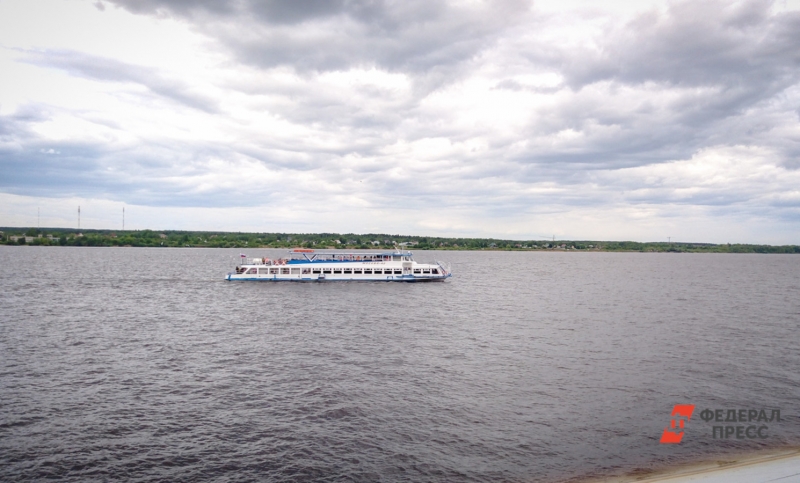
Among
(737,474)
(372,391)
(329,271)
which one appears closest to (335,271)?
(329,271)

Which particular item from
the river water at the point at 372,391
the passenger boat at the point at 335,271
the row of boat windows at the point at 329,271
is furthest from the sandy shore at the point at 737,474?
the row of boat windows at the point at 329,271

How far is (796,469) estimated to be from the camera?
21.1 meters

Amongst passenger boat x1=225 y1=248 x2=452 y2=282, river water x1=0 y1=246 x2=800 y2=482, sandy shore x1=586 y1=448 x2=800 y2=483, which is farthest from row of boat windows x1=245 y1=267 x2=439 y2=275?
sandy shore x1=586 y1=448 x2=800 y2=483

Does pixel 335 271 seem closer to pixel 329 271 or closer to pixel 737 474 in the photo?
pixel 329 271

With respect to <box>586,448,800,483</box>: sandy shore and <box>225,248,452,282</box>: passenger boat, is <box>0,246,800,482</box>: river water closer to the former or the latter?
<box>586,448,800,483</box>: sandy shore

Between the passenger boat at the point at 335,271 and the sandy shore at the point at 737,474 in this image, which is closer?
the sandy shore at the point at 737,474

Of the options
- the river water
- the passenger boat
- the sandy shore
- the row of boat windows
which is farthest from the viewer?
the row of boat windows

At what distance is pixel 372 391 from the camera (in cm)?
3972

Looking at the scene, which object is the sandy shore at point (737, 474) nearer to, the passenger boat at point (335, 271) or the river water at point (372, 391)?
→ the river water at point (372, 391)

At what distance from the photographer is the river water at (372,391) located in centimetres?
2783

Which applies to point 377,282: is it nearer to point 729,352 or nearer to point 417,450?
point 729,352

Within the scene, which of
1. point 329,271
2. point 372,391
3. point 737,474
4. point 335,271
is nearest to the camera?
point 737,474

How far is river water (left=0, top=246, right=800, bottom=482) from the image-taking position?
27828 mm

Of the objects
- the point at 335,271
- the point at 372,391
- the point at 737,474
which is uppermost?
the point at 335,271
